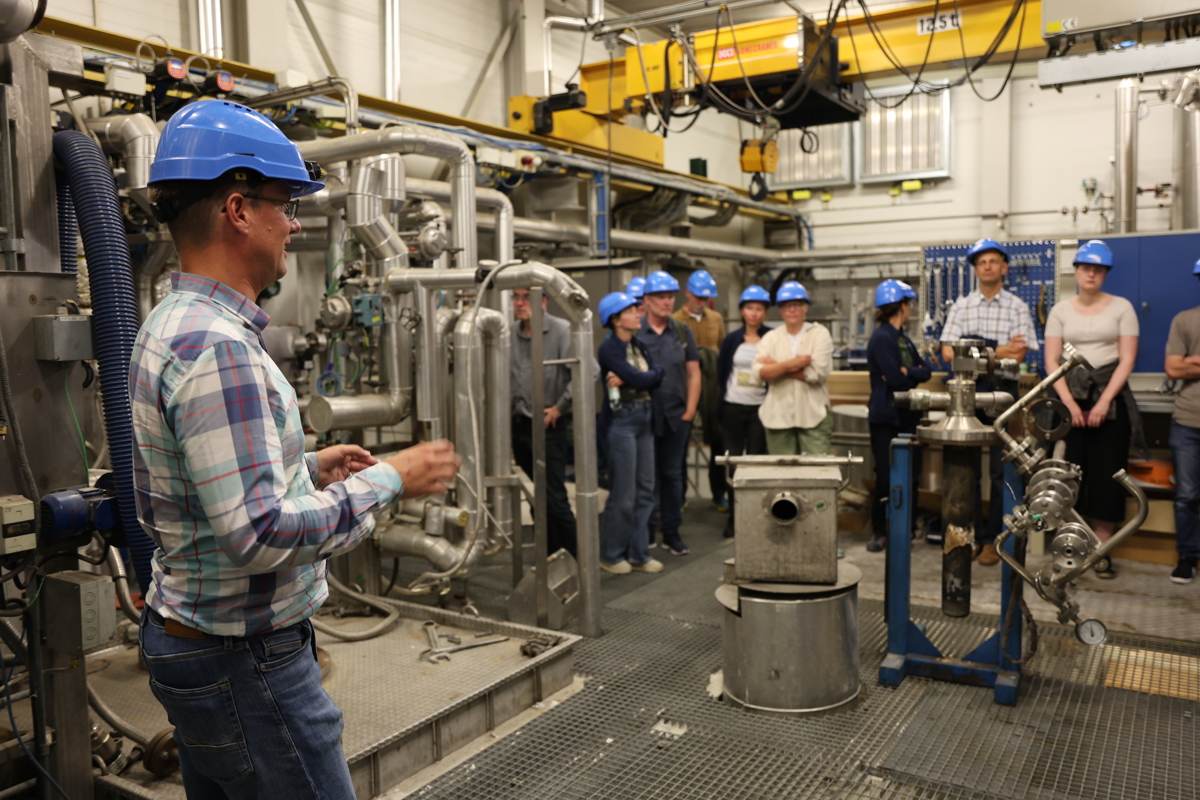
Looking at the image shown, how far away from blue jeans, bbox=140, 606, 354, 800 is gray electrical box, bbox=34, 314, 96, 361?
1312mm

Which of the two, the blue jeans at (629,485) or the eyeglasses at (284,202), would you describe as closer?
the eyeglasses at (284,202)

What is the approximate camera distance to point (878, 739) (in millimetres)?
2963

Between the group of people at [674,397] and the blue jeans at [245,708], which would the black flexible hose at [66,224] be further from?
the group of people at [674,397]

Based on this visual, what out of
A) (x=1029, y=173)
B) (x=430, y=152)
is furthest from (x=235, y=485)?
(x=1029, y=173)

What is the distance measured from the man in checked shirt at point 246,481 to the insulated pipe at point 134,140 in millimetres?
2547

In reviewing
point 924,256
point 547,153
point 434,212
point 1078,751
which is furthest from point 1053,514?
point 924,256

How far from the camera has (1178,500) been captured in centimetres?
466

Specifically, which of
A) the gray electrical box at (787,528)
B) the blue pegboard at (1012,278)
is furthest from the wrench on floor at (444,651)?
the blue pegboard at (1012,278)

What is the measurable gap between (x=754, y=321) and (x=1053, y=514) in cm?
280

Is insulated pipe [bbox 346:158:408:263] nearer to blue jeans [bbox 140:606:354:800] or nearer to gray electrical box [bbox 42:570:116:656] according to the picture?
gray electrical box [bbox 42:570:116:656]

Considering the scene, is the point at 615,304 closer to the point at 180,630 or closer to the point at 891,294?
the point at 891,294

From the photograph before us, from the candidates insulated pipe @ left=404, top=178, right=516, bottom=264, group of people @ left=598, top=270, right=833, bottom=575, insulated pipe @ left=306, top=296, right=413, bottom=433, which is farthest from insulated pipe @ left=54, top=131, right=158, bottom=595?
insulated pipe @ left=404, top=178, right=516, bottom=264

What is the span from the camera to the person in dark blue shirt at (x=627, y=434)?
4832 millimetres

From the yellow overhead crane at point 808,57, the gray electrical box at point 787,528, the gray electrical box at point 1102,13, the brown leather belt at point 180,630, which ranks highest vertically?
the yellow overhead crane at point 808,57
